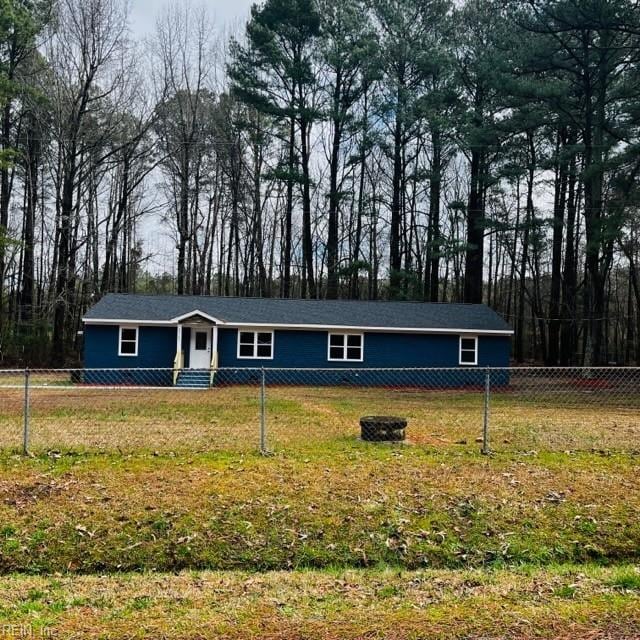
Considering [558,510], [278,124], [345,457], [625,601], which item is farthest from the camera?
[278,124]

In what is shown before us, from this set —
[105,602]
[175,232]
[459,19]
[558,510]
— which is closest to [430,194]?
[459,19]

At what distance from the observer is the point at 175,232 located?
112ft

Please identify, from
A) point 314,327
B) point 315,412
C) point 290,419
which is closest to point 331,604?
point 290,419

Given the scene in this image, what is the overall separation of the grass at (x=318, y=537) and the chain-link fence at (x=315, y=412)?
6.2 inches

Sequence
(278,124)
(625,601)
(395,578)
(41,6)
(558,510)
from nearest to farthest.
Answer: (625,601) < (395,578) < (558,510) < (41,6) < (278,124)

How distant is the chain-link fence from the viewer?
29.0 ft

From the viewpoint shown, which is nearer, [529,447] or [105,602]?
[105,602]

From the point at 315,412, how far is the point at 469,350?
1149cm

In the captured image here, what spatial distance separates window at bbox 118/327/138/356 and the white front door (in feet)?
6.97

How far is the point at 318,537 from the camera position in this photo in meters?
5.34

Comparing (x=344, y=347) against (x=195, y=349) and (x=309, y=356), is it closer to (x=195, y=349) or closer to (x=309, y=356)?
(x=309, y=356)

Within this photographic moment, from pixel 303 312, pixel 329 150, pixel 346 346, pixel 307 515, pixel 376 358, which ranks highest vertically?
pixel 329 150

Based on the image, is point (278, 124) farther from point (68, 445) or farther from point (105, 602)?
point (105, 602)

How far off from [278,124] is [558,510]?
29937 mm
